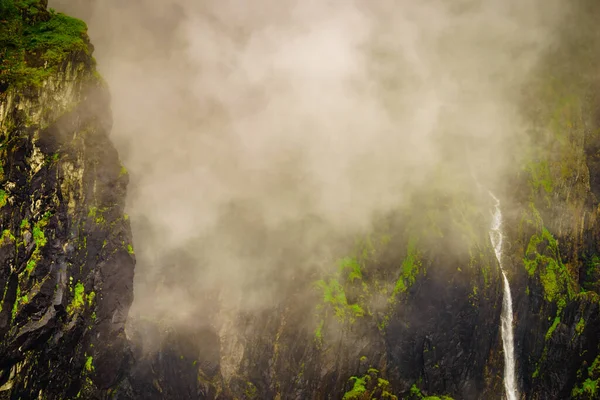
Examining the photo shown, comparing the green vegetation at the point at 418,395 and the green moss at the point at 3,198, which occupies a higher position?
the green moss at the point at 3,198

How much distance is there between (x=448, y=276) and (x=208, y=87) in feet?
150

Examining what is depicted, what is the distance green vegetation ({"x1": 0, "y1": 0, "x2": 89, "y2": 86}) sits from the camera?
1410 inches

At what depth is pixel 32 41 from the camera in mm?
37875

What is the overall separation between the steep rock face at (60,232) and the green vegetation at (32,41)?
12cm

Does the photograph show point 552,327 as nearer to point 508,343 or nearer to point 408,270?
point 508,343

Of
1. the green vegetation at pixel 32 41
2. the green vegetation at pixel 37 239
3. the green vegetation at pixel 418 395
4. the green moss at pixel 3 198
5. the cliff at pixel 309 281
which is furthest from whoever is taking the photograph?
the green vegetation at pixel 418 395

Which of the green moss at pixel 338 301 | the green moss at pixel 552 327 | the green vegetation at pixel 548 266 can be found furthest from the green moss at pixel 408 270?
the green moss at pixel 552 327

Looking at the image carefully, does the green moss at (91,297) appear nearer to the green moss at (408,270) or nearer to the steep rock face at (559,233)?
the green moss at (408,270)

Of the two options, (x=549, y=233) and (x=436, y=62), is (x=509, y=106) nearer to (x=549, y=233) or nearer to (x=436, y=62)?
(x=436, y=62)

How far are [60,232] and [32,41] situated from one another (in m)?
16.9

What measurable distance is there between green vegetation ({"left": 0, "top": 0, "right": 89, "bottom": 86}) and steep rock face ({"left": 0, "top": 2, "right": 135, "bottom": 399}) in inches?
4.6

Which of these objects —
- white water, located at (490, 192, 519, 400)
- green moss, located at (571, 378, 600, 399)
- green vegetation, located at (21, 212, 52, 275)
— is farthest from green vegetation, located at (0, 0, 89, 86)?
green moss, located at (571, 378, 600, 399)

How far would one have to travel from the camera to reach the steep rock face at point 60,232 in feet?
109

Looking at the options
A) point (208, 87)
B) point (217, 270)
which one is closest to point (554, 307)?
point (217, 270)
